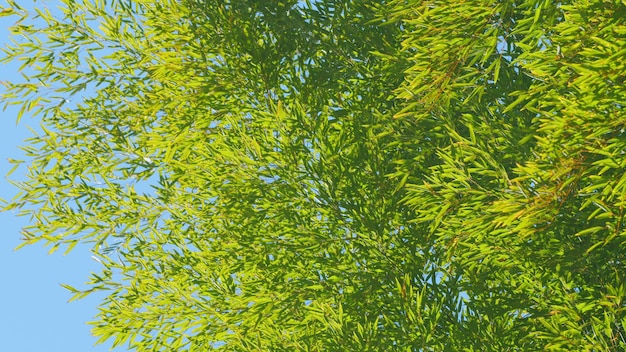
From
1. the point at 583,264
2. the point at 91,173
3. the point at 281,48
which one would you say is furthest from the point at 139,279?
the point at 583,264

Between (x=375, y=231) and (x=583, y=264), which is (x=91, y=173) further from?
(x=583, y=264)

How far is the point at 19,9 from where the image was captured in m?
13.6

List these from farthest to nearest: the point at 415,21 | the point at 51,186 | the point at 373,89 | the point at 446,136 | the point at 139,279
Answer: the point at 51,186 < the point at 139,279 < the point at 373,89 < the point at 446,136 < the point at 415,21

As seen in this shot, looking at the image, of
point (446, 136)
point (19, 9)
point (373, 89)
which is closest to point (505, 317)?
point (446, 136)

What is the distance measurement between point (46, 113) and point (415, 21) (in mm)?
6531

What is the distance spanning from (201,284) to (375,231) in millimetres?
2794

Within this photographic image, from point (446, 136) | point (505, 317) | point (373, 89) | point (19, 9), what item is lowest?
point (505, 317)

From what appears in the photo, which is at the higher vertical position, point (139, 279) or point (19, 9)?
point (19, 9)

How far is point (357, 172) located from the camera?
1137 centimetres

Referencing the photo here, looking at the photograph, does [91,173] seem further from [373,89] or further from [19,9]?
[373,89]

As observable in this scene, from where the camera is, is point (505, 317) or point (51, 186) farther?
point (51, 186)

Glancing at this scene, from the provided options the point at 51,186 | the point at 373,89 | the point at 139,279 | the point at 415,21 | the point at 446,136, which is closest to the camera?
the point at 415,21

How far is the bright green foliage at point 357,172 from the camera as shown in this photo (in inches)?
368

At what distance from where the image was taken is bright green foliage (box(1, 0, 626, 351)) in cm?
934
